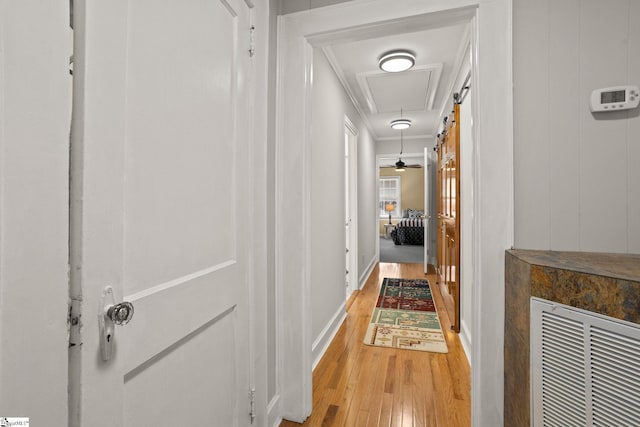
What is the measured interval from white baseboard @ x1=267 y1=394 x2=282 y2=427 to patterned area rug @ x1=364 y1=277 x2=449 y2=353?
1.19 m

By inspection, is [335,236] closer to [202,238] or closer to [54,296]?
[202,238]

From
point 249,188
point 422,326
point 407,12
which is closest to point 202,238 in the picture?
point 249,188

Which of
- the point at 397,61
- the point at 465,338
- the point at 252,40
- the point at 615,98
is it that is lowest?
the point at 465,338

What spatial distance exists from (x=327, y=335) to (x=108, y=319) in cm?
219

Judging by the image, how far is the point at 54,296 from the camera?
2.05 feet

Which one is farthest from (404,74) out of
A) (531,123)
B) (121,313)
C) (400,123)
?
(121,313)

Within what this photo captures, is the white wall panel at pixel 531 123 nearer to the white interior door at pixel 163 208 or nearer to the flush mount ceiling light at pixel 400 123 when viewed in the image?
the white interior door at pixel 163 208

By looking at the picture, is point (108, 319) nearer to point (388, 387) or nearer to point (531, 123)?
point (531, 123)

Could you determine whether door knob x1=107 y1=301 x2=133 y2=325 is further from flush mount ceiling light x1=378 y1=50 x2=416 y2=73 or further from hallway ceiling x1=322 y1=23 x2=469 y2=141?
flush mount ceiling light x1=378 y1=50 x2=416 y2=73

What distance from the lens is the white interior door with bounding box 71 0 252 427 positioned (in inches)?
27.1

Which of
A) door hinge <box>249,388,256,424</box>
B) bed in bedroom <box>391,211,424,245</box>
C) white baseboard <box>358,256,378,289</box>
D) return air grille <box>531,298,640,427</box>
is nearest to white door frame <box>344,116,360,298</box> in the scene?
white baseboard <box>358,256,378,289</box>

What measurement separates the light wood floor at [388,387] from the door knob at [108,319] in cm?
131

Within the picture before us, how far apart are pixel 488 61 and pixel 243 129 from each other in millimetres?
1107

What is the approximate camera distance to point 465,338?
8.40 ft
